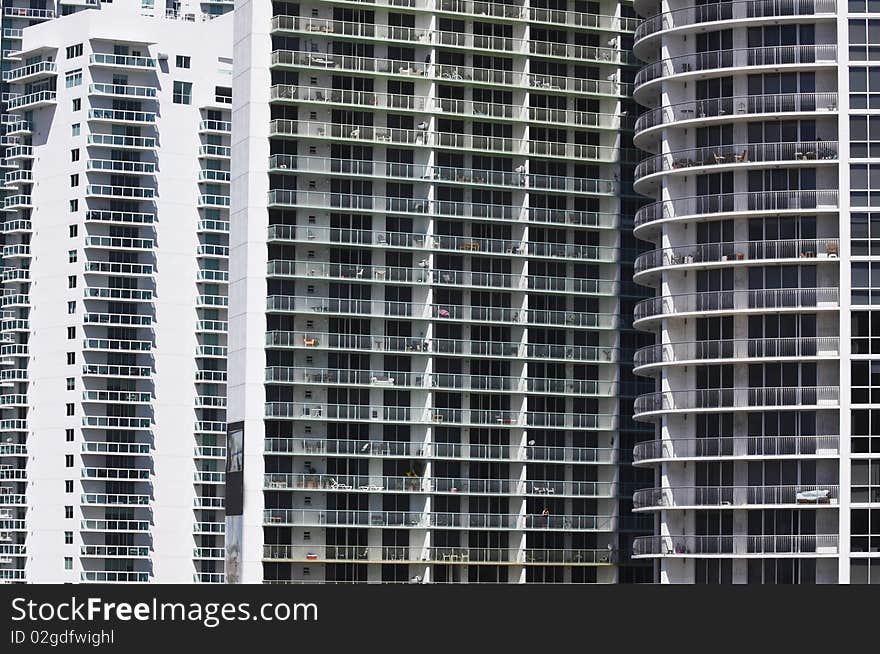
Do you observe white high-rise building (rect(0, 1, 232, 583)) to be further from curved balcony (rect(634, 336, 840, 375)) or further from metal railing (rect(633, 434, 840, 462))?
curved balcony (rect(634, 336, 840, 375))

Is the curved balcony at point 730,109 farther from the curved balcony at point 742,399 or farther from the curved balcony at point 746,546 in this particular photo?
the curved balcony at point 746,546

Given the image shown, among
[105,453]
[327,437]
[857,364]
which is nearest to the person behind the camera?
[857,364]

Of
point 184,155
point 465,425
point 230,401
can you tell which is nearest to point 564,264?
point 465,425

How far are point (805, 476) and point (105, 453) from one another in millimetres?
65767

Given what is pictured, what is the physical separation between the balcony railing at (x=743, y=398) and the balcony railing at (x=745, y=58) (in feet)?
58.8

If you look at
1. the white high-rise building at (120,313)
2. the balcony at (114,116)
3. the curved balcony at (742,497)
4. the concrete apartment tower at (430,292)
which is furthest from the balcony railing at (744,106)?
the balcony at (114,116)

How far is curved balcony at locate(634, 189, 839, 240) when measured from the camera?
12662cm

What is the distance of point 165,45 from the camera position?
17888 cm

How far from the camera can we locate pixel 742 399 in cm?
12694

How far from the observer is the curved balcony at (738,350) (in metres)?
125

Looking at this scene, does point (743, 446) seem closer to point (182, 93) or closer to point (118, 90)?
point (182, 93)

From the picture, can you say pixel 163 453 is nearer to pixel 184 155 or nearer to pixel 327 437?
pixel 184 155

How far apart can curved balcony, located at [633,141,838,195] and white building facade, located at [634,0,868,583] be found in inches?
4.4

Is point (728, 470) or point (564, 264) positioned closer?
point (728, 470)
